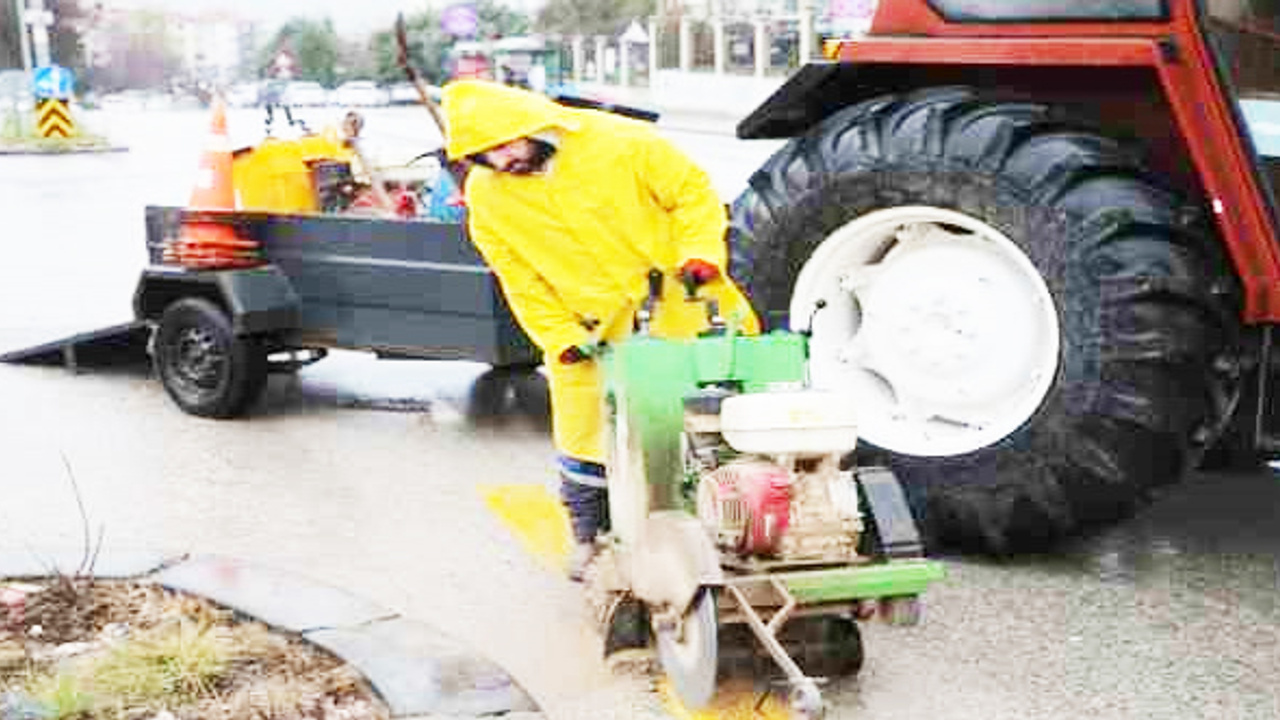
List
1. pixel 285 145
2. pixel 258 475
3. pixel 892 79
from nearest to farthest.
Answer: pixel 892 79
pixel 258 475
pixel 285 145

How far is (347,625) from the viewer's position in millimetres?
4324

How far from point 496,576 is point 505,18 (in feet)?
117

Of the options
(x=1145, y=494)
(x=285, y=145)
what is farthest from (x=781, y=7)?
(x=1145, y=494)

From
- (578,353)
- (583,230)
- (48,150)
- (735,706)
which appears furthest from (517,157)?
(48,150)

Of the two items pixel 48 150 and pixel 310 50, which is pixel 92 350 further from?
pixel 310 50

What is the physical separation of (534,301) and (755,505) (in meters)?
1.15

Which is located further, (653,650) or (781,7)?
(781,7)

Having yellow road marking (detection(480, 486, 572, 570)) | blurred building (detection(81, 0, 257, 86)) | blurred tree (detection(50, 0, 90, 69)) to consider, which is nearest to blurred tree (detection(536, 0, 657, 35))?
blurred building (detection(81, 0, 257, 86))

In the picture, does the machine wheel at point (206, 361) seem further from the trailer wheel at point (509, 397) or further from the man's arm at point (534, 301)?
the man's arm at point (534, 301)

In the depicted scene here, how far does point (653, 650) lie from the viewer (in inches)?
165

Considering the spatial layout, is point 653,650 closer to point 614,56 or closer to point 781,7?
point 781,7

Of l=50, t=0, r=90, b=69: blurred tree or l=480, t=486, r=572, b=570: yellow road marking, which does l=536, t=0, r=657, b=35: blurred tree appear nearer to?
l=50, t=0, r=90, b=69: blurred tree

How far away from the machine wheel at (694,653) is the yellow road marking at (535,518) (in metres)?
1.22

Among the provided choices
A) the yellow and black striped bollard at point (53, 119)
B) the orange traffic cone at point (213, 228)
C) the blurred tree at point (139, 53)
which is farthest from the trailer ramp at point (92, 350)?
the blurred tree at point (139, 53)
